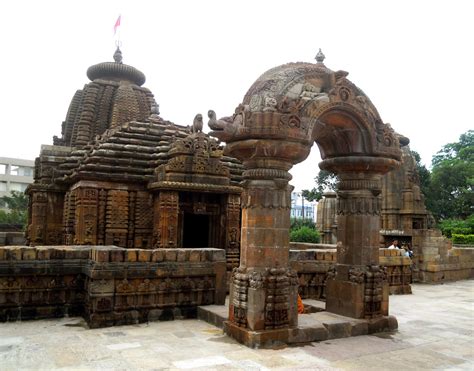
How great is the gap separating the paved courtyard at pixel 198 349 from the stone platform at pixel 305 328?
141 mm

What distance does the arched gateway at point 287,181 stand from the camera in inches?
260

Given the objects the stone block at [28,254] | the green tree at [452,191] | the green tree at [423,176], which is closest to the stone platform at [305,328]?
the stone block at [28,254]

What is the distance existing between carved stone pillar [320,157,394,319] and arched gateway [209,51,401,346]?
→ 0.06 ft

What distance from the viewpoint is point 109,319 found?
7570mm

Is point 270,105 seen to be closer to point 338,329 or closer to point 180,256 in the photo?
point 180,256

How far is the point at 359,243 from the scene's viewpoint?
7.81m

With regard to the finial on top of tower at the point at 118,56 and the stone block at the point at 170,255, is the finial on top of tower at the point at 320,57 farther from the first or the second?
the finial on top of tower at the point at 118,56

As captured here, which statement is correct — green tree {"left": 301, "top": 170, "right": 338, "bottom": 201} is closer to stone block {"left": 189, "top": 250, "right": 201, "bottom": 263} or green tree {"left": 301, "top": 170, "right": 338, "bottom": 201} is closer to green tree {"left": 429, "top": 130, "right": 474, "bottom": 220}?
green tree {"left": 429, "top": 130, "right": 474, "bottom": 220}

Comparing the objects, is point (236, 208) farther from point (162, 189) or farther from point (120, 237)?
point (120, 237)

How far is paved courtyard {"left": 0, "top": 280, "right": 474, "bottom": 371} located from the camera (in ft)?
17.8

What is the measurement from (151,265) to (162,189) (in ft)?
16.8

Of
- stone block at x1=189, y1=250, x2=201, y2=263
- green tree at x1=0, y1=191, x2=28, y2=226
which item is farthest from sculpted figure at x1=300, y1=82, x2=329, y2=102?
green tree at x1=0, y1=191, x2=28, y2=226

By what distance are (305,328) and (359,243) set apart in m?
1.92

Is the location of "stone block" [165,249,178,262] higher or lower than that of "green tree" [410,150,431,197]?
lower
